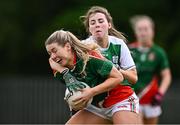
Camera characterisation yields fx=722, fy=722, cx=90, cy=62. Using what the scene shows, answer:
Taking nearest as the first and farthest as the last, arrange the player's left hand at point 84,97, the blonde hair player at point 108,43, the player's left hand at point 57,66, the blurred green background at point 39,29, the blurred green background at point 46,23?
the player's left hand at point 84,97
the player's left hand at point 57,66
the blonde hair player at point 108,43
the blurred green background at point 39,29
the blurred green background at point 46,23

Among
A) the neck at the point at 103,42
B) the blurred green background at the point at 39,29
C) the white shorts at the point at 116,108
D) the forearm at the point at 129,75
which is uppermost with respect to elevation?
the neck at the point at 103,42

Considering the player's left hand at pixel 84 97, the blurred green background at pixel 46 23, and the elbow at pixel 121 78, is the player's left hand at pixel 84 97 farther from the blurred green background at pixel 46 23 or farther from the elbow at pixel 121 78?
the blurred green background at pixel 46 23

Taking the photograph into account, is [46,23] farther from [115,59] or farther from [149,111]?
[115,59]

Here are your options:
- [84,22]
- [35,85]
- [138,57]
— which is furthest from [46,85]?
[84,22]

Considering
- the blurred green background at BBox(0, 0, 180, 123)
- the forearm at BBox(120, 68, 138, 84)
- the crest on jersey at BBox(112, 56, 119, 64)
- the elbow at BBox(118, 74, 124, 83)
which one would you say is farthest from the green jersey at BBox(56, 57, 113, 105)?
the blurred green background at BBox(0, 0, 180, 123)

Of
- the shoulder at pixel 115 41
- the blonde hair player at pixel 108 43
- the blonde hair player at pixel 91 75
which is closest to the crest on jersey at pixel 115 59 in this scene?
the blonde hair player at pixel 108 43

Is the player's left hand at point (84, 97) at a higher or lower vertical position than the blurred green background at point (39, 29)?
Result: higher

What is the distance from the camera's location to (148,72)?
378 inches

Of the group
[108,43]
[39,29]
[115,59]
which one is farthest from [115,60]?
[39,29]

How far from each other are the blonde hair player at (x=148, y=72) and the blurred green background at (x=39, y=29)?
5.20 m

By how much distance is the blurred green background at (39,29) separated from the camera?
14750 mm

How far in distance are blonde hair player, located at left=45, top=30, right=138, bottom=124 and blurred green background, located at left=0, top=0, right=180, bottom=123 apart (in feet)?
26.5

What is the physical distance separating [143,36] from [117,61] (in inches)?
109

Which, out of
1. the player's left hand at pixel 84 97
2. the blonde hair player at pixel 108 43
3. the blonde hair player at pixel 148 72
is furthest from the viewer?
the blonde hair player at pixel 148 72
